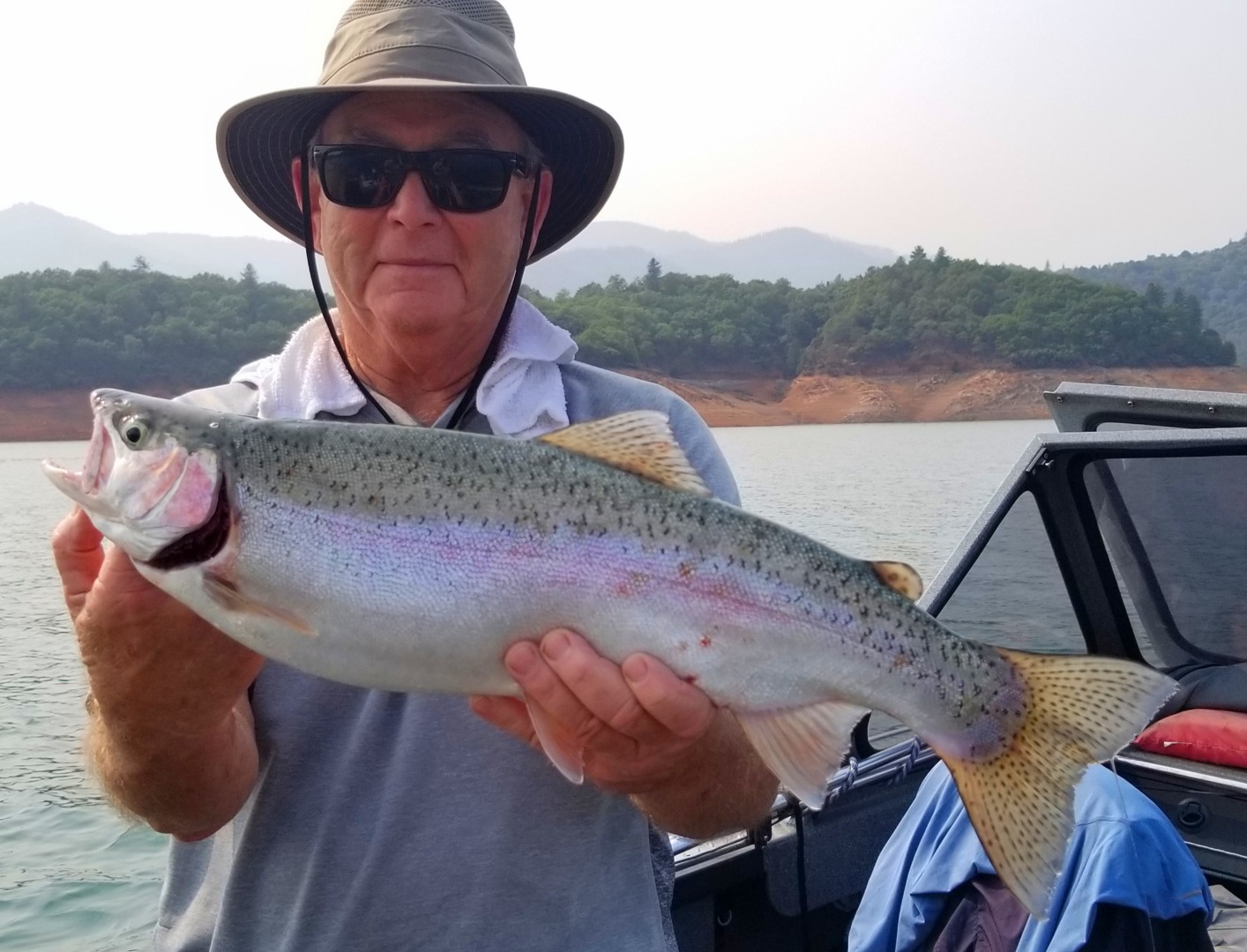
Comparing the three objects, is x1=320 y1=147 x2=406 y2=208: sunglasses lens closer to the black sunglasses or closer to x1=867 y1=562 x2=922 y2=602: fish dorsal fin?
the black sunglasses

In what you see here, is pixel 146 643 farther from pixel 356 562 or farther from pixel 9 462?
pixel 9 462

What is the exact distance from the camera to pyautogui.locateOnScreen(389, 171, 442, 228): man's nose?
9.87 ft

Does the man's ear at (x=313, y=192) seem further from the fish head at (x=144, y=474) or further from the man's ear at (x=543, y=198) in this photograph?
the fish head at (x=144, y=474)

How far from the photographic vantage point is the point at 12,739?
13.3 m

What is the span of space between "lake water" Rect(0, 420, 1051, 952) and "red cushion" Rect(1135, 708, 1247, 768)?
3.99 m

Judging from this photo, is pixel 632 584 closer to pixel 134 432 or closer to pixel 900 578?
pixel 900 578

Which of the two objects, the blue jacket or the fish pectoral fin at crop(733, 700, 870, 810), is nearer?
the fish pectoral fin at crop(733, 700, 870, 810)

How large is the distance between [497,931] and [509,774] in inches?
15.7

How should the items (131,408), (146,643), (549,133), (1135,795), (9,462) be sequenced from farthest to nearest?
(9,462)
(549,133)
(1135,795)
(131,408)
(146,643)

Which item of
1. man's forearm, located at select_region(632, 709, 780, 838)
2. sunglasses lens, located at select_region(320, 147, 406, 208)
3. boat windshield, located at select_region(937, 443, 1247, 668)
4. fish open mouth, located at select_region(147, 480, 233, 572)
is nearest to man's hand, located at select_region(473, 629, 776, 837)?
man's forearm, located at select_region(632, 709, 780, 838)

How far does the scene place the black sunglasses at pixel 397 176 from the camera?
3.06m

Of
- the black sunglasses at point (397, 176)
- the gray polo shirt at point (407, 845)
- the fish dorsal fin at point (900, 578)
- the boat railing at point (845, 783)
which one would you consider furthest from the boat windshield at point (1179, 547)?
the black sunglasses at point (397, 176)

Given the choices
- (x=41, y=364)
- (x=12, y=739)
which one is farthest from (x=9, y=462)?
(x=12, y=739)

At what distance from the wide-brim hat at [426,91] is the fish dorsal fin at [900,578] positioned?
177 cm
